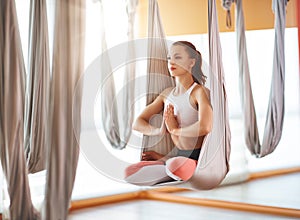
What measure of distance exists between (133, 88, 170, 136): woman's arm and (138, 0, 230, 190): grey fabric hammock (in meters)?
0.04

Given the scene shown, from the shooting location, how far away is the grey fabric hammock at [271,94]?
11.3ft

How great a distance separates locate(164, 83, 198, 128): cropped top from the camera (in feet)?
9.68

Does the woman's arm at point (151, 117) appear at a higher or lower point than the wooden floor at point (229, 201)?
higher

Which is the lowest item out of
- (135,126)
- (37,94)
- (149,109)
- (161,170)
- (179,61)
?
(161,170)

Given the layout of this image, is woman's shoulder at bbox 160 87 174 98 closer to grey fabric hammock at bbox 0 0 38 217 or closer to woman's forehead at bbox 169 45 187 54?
woman's forehead at bbox 169 45 187 54

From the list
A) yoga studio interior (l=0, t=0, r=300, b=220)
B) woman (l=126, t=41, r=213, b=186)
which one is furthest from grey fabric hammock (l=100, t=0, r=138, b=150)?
woman (l=126, t=41, r=213, b=186)

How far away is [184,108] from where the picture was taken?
2.96m

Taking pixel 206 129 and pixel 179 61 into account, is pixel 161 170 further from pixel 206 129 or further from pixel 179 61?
pixel 179 61

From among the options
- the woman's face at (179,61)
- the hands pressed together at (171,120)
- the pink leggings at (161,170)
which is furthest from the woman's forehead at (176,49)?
the pink leggings at (161,170)

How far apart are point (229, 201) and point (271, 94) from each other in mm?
742

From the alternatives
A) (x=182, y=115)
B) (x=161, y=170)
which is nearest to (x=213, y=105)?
(x=182, y=115)

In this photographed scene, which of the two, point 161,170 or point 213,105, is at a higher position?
point 213,105

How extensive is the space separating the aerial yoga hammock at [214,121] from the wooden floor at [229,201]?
13.6 inches

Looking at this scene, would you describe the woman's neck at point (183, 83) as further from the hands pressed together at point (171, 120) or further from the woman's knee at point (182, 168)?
the woman's knee at point (182, 168)
